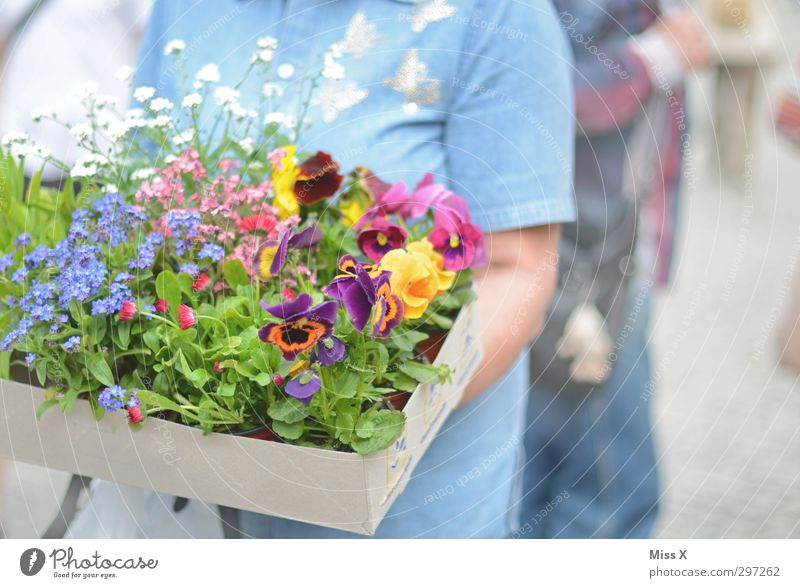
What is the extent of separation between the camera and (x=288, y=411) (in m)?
0.64

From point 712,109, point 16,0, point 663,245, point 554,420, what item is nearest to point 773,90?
point 663,245

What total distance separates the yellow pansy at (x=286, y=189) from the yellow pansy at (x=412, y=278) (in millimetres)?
118

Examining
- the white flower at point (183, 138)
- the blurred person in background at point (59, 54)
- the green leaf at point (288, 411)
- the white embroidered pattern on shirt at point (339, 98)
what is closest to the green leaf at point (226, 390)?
the green leaf at point (288, 411)

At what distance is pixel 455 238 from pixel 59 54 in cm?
83

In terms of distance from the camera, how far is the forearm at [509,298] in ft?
2.95

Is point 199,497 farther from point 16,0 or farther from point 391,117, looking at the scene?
point 16,0

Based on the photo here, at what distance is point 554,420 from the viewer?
156 centimetres

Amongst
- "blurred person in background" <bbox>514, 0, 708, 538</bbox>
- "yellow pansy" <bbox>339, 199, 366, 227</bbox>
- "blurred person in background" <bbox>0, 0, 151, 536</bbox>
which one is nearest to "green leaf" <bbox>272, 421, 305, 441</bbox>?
"yellow pansy" <bbox>339, 199, 366, 227</bbox>

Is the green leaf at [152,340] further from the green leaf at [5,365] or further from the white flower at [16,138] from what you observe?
the white flower at [16,138]

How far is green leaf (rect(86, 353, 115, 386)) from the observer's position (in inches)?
26.0

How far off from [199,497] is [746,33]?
1.13 m

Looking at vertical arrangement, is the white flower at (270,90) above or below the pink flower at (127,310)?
above

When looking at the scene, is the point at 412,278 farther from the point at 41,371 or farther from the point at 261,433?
the point at 41,371

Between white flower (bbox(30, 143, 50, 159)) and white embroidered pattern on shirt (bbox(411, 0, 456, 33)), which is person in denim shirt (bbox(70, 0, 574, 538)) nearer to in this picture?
white embroidered pattern on shirt (bbox(411, 0, 456, 33))
